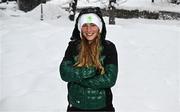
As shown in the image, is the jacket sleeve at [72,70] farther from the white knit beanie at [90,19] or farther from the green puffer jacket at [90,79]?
the white knit beanie at [90,19]

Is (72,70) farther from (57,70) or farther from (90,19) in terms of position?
(57,70)

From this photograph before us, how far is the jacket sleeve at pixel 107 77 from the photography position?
3.59 m

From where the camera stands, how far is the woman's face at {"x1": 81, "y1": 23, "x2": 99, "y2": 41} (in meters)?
3.64

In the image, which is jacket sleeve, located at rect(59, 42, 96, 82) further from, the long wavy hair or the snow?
the snow

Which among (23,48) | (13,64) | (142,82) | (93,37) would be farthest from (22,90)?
(93,37)

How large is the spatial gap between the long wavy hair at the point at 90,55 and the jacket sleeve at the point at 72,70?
4 centimetres

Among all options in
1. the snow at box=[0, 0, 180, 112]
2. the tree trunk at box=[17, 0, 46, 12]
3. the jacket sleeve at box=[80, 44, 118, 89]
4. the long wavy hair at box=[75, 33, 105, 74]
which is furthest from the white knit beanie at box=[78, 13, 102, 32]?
the tree trunk at box=[17, 0, 46, 12]


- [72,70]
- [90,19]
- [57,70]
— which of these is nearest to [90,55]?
[72,70]

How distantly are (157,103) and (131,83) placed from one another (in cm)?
118

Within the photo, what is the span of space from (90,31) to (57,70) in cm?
527

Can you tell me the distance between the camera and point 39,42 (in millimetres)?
11242

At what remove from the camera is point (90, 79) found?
11.8 feet

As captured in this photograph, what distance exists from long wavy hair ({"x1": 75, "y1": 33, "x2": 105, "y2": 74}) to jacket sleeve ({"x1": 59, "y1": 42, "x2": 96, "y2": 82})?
0.04 m

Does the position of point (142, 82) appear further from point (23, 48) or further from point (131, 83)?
point (23, 48)
